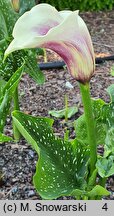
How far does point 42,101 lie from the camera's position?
2.17m

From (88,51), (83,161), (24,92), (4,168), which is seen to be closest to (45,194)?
(83,161)

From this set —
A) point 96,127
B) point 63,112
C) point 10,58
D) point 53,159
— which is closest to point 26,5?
point 10,58

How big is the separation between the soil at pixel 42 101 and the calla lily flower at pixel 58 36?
0.57 metres

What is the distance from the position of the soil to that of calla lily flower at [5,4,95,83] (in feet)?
1.87

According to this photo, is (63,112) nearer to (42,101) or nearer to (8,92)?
(42,101)

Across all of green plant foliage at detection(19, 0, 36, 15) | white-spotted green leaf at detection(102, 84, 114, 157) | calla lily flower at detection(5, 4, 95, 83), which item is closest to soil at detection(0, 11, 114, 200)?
white-spotted green leaf at detection(102, 84, 114, 157)

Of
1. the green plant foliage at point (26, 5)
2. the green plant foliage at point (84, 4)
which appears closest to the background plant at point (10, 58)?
the green plant foliage at point (26, 5)

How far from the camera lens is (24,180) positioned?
165 centimetres

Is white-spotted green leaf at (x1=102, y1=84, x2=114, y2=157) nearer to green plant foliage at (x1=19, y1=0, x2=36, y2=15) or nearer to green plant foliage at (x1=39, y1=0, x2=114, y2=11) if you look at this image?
green plant foliage at (x1=19, y1=0, x2=36, y2=15)

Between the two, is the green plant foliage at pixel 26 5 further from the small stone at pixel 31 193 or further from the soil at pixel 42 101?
the small stone at pixel 31 193

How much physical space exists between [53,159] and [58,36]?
0.34 metres

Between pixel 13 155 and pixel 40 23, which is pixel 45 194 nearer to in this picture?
pixel 40 23

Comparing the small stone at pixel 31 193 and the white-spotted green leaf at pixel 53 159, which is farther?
the small stone at pixel 31 193

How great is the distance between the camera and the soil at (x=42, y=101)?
1.63m
